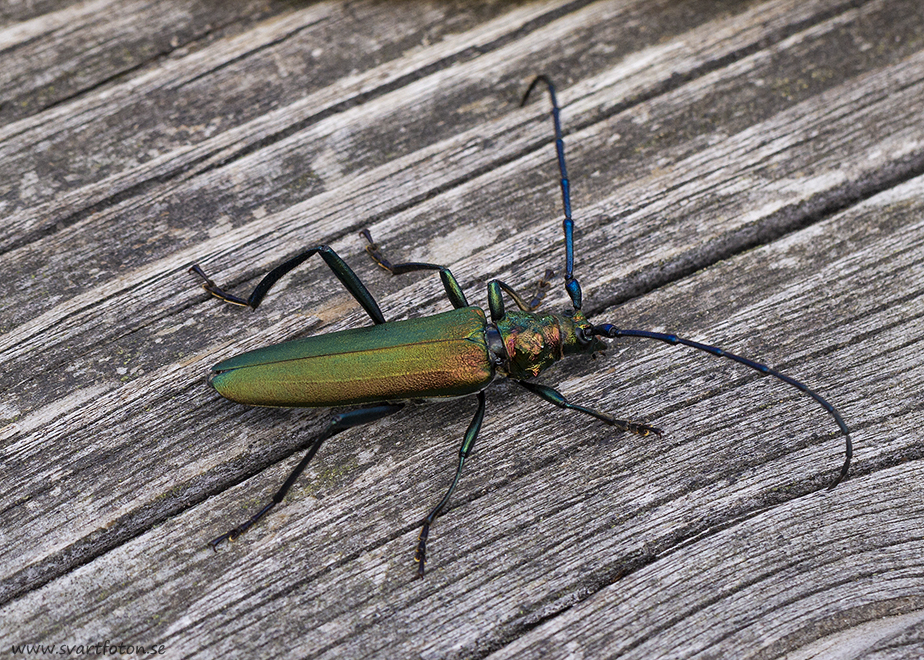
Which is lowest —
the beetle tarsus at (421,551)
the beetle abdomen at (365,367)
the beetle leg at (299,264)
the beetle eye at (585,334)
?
the beetle tarsus at (421,551)

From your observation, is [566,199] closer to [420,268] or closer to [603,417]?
[420,268]

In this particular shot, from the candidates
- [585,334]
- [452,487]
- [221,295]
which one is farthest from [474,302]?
[221,295]

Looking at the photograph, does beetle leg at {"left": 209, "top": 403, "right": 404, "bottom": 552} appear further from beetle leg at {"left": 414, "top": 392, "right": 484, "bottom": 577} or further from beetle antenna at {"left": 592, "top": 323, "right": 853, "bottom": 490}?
beetle antenna at {"left": 592, "top": 323, "right": 853, "bottom": 490}

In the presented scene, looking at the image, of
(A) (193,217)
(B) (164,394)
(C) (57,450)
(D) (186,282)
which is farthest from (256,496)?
(A) (193,217)

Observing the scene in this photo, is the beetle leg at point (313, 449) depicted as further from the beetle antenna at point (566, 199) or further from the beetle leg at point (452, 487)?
the beetle antenna at point (566, 199)

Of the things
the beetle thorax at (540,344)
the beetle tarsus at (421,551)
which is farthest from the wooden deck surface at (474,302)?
the beetle thorax at (540,344)

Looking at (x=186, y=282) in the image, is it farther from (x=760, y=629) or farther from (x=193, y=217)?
(x=760, y=629)
